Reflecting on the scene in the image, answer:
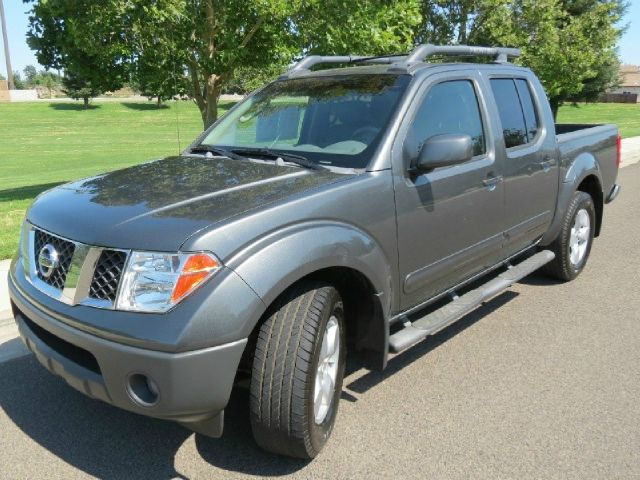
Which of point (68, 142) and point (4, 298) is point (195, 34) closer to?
point (4, 298)

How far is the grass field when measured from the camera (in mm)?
13360

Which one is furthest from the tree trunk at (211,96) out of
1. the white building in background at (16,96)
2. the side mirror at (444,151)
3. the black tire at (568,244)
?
the white building in background at (16,96)

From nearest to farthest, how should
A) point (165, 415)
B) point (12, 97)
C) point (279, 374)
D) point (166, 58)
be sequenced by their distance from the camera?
point (165, 415)
point (279, 374)
point (166, 58)
point (12, 97)

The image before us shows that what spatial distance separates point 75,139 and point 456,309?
126 ft

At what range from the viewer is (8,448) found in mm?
3201

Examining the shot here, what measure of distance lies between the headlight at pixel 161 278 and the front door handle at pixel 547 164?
3229 mm

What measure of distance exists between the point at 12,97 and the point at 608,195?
88.9 m

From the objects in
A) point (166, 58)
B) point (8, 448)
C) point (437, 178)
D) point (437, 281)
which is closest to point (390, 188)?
point (437, 178)

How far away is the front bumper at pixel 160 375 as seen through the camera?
2.48 meters

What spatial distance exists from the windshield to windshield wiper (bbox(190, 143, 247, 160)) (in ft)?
0.18

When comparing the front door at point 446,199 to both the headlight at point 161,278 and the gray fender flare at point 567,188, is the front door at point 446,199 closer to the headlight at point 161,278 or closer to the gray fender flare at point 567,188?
the gray fender flare at point 567,188

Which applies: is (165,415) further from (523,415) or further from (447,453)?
(523,415)

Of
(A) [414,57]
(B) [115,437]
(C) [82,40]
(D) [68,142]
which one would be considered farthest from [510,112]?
(D) [68,142]

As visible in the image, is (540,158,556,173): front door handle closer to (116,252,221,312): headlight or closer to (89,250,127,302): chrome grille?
(116,252,221,312): headlight
